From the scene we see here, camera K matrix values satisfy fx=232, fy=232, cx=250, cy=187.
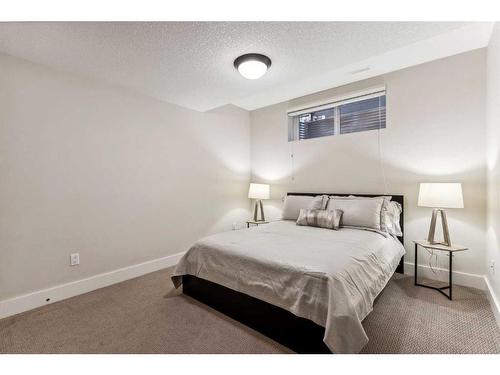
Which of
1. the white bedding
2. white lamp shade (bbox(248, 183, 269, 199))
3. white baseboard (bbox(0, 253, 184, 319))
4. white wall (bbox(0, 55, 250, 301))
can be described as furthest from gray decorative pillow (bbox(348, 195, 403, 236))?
white baseboard (bbox(0, 253, 184, 319))

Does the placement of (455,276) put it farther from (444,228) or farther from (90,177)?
(90,177)

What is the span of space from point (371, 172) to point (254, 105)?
→ 2.31 metres

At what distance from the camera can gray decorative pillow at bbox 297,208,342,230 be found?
8.90ft

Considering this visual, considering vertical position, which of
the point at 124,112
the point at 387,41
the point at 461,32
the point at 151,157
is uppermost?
the point at 461,32

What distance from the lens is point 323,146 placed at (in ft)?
11.6

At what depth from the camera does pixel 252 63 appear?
206 centimetres

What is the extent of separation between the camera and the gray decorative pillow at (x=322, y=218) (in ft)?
8.90

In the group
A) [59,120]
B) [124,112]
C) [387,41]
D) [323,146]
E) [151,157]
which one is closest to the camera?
[387,41]

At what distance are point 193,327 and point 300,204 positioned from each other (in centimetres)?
206

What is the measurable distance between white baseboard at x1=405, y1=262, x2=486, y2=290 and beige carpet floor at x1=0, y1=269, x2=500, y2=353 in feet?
0.40

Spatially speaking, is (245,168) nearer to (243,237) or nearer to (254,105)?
(254,105)

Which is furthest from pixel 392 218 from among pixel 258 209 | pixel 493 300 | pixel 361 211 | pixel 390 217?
pixel 258 209

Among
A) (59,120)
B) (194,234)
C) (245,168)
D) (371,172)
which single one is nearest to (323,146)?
(371,172)
